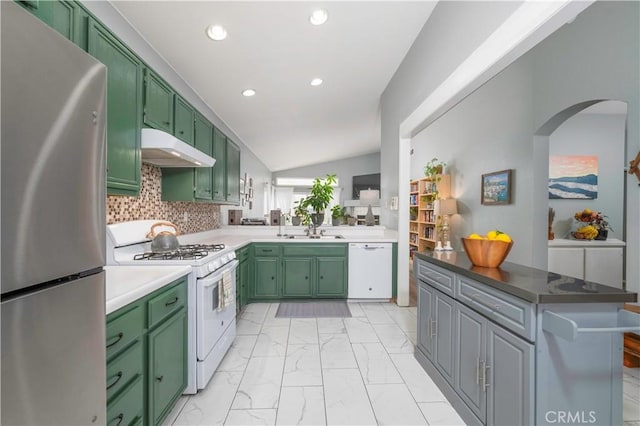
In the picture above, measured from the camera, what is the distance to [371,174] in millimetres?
9992

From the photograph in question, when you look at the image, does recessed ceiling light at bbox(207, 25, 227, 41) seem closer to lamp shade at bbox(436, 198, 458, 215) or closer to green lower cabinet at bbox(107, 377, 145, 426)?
green lower cabinet at bbox(107, 377, 145, 426)

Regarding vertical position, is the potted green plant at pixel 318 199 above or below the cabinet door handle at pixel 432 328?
above

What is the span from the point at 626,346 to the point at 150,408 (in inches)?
136

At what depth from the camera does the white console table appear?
3584mm

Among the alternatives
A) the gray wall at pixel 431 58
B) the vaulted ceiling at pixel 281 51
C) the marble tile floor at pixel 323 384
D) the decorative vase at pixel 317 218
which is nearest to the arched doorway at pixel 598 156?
the gray wall at pixel 431 58

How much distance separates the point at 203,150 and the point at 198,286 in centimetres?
171

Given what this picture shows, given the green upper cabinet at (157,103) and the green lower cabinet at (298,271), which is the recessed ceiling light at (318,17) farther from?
the green lower cabinet at (298,271)

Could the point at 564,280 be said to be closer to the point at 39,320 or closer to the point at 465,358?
the point at 465,358

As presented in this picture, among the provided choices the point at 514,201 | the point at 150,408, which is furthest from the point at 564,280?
the point at 514,201

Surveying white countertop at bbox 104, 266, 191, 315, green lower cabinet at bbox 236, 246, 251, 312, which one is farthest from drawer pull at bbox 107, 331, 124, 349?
green lower cabinet at bbox 236, 246, 251, 312

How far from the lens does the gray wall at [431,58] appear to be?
2037 mm

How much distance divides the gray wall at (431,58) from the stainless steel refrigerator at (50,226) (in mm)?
2149

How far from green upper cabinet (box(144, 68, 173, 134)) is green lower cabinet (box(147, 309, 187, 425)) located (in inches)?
55.2

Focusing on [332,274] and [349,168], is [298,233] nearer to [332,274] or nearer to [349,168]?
[332,274]
